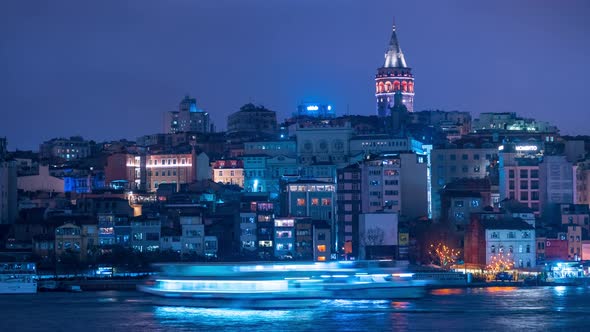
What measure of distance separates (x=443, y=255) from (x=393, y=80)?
37.4 metres

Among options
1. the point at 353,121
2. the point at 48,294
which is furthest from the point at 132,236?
the point at 353,121

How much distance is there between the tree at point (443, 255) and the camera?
4324cm

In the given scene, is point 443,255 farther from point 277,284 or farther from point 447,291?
point 277,284

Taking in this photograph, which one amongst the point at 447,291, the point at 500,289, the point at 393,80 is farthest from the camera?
the point at 393,80

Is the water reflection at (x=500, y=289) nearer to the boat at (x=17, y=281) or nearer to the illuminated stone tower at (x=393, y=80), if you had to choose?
the boat at (x=17, y=281)

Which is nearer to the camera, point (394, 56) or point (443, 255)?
point (443, 255)

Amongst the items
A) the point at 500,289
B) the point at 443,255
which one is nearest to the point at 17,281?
the point at 443,255

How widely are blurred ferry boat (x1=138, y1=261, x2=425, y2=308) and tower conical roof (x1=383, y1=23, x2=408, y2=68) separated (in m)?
44.8

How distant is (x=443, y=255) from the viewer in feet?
142

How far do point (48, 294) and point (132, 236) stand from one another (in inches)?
212

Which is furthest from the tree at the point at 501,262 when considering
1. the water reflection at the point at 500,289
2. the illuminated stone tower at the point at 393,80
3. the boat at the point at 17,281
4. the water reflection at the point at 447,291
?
the illuminated stone tower at the point at 393,80

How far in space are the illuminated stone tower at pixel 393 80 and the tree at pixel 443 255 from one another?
114 feet

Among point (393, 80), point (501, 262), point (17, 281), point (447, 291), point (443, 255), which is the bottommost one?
point (447, 291)

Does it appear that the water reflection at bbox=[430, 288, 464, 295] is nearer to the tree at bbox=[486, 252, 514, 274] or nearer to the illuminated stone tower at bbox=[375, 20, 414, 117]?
the tree at bbox=[486, 252, 514, 274]
